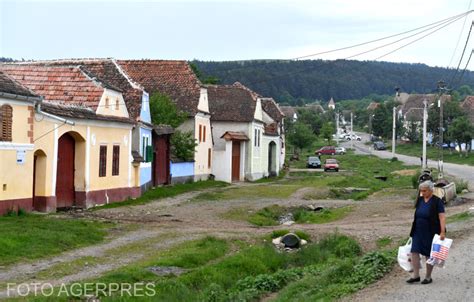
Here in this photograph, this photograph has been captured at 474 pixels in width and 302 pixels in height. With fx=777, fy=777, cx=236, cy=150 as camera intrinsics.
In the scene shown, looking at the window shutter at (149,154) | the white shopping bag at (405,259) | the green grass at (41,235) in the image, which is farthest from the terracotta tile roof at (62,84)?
the white shopping bag at (405,259)

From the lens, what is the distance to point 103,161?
28188 millimetres

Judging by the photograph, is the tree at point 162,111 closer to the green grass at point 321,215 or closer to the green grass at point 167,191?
the green grass at point 167,191

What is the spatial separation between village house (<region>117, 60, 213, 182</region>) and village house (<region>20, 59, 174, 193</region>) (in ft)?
16.0

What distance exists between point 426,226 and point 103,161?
58.5ft

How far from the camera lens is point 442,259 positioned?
1189cm

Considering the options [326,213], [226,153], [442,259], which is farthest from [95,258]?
[226,153]

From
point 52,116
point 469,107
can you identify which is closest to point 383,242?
point 52,116

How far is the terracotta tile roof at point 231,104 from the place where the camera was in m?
52.6

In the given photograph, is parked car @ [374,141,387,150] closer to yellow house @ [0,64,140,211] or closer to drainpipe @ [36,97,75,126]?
yellow house @ [0,64,140,211]

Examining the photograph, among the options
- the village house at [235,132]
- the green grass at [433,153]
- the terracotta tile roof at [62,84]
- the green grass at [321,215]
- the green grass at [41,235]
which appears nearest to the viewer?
the green grass at [41,235]

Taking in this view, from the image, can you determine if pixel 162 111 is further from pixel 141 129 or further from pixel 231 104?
pixel 231 104

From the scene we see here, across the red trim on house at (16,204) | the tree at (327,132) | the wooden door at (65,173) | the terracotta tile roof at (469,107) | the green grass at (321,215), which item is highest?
the terracotta tile roof at (469,107)

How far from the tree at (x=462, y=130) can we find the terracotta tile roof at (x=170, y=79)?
39967 mm

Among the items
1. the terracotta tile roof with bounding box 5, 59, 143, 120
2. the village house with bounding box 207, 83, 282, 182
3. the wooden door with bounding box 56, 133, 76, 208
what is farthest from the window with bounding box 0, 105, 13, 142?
the village house with bounding box 207, 83, 282, 182
